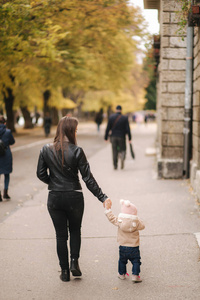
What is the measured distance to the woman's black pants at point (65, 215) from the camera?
177 inches

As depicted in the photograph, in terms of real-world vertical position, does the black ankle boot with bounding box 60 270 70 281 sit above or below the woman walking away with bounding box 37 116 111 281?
below

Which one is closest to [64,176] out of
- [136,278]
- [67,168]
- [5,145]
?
[67,168]

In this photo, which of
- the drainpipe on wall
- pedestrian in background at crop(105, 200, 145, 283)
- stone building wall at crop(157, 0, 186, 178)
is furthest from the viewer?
stone building wall at crop(157, 0, 186, 178)

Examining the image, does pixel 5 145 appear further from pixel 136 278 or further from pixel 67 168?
pixel 136 278

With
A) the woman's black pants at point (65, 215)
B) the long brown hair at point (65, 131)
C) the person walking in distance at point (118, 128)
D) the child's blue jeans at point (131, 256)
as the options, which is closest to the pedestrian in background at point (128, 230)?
the child's blue jeans at point (131, 256)

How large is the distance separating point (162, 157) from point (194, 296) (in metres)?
7.22

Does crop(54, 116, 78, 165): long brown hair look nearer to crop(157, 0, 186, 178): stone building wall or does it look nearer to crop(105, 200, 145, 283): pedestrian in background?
crop(105, 200, 145, 283): pedestrian in background

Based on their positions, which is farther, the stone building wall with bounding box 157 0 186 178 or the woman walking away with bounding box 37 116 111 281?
the stone building wall with bounding box 157 0 186 178

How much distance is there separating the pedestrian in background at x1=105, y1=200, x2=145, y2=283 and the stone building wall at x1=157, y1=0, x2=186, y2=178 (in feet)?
22.5

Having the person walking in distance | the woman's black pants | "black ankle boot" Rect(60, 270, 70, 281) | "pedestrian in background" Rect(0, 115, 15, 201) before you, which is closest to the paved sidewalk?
"black ankle boot" Rect(60, 270, 70, 281)

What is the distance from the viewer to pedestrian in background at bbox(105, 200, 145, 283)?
446cm

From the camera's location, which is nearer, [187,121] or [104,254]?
[104,254]

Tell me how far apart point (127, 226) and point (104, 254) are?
4.35 ft

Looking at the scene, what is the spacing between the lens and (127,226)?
176 inches
